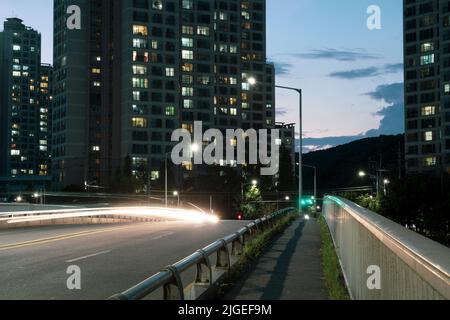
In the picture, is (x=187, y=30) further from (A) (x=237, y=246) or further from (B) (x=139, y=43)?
(A) (x=237, y=246)

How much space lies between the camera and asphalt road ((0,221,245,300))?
10.1 m

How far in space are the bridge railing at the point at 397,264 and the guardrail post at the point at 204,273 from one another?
2.36 metres

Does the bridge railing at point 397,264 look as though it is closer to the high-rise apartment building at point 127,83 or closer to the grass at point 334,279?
the grass at point 334,279

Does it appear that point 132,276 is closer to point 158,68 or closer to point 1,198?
point 158,68

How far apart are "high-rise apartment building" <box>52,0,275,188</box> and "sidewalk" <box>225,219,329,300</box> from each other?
326ft

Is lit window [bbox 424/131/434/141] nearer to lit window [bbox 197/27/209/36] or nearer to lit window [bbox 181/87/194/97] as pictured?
lit window [bbox 181/87/194/97]

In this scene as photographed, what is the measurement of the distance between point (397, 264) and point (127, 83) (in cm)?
11930

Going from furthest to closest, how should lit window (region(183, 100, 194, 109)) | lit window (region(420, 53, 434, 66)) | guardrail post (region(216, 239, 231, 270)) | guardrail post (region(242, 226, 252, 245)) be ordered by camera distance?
lit window (region(183, 100, 194, 109)) < lit window (region(420, 53, 434, 66)) < guardrail post (region(242, 226, 252, 245)) < guardrail post (region(216, 239, 231, 270))

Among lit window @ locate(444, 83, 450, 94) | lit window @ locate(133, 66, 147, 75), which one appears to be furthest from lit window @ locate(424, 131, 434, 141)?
lit window @ locate(133, 66, 147, 75)

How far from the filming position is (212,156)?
133 meters

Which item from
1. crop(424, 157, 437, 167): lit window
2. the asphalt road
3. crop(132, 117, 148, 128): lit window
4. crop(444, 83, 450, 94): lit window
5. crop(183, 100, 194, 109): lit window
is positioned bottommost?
the asphalt road

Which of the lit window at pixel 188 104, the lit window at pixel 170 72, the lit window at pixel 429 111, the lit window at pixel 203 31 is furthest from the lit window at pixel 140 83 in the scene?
the lit window at pixel 429 111

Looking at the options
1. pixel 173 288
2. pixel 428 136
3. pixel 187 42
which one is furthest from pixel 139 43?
pixel 173 288
